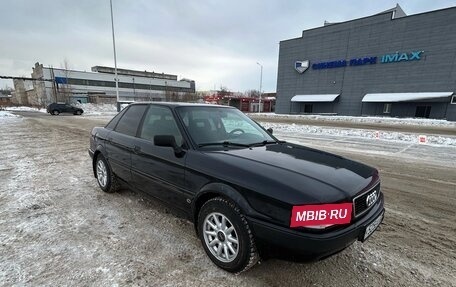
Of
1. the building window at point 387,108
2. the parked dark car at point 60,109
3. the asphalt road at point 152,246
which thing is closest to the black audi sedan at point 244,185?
the asphalt road at point 152,246

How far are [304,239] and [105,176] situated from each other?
143 inches

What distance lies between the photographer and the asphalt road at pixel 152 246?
239cm

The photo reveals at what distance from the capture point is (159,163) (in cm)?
314

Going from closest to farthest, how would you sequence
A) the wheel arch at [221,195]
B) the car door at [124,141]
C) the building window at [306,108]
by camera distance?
the wheel arch at [221,195] → the car door at [124,141] → the building window at [306,108]

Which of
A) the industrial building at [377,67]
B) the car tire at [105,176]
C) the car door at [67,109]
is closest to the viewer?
the car tire at [105,176]

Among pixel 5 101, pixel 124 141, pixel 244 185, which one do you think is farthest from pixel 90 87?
pixel 244 185

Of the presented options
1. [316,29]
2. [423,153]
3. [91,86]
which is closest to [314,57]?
[316,29]

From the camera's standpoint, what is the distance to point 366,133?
13.4 m

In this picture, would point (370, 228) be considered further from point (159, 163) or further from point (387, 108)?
point (387, 108)

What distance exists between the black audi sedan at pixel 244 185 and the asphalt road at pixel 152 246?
371 millimetres

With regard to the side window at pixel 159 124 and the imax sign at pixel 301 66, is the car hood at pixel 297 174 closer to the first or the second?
the side window at pixel 159 124

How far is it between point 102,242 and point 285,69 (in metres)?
45.8

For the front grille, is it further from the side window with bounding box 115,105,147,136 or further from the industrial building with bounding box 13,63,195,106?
the industrial building with bounding box 13,63,195,106

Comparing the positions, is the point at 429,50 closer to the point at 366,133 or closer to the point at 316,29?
the point at 316,29
